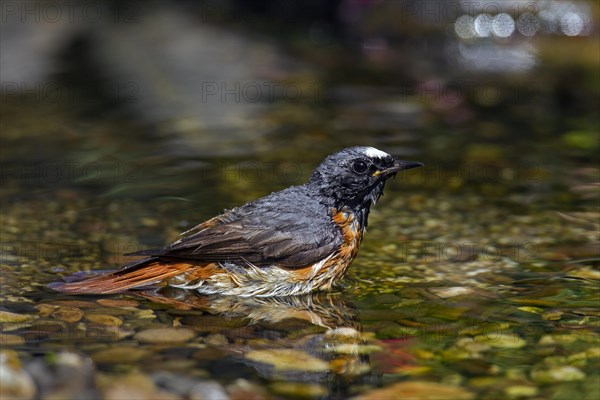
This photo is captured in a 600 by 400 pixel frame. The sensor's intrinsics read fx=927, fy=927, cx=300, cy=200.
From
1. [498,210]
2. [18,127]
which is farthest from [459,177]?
[18,127]

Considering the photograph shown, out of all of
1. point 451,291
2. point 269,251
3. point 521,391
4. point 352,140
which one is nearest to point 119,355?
point 269,251

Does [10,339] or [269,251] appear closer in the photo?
[10,339]

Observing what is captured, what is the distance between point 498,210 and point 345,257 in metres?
2.01

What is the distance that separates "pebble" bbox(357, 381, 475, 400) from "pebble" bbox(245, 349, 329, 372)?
1.26 ft

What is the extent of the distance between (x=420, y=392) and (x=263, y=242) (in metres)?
1.72

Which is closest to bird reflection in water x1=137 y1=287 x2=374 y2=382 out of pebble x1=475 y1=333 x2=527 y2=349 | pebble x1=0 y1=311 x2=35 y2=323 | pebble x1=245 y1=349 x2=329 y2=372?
pebble x1=245 y1=349 x2=329 y2=372

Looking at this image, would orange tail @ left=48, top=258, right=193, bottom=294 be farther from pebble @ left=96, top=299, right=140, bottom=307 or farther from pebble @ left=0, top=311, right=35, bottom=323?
pebble @ left=0, top=311, right=35, bottom=323

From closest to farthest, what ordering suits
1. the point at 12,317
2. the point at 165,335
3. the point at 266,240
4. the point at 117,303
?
the point at 165,335, the point at 12,317, the point at 117,303, the point at 266,240

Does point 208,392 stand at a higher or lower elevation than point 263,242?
lower

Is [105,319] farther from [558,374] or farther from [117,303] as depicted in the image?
[558,374]

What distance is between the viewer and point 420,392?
14.0 feet

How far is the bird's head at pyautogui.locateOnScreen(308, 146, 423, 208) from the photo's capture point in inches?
230

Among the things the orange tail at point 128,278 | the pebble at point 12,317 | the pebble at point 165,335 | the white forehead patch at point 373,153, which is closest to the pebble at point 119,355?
the pebble at point 165,335

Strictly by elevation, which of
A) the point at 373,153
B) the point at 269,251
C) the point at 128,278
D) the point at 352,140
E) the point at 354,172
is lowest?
the point at 128,278
